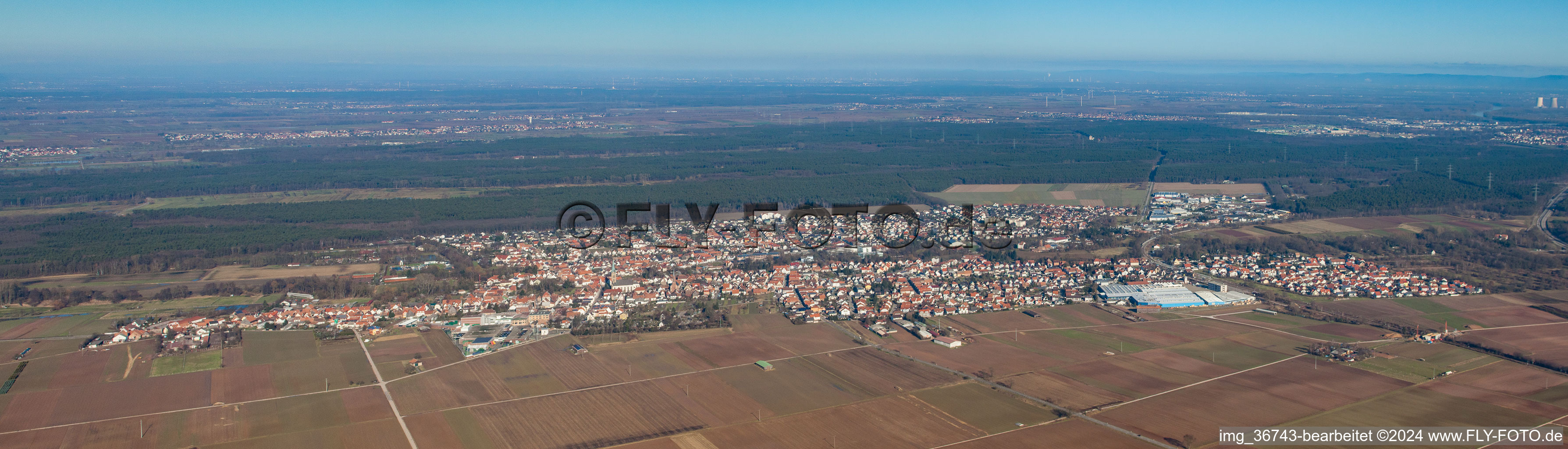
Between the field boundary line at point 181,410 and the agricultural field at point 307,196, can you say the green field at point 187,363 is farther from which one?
the agricultural field at point 307,196

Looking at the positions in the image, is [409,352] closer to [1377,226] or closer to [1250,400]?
[1250,400]

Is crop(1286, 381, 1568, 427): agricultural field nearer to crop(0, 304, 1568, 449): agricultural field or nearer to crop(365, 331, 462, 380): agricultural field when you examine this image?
crop(0, 304, 1568, 449): agricultural field

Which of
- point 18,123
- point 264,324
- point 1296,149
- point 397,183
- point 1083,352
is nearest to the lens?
point 1083,352

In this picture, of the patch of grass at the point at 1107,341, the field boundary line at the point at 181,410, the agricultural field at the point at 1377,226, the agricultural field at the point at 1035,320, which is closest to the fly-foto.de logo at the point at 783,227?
the agricultural field at the point at 1035,320

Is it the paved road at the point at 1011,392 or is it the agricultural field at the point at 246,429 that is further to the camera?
A: the paved road at the point at 1011,392

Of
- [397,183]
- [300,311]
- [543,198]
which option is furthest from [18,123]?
[300,311]

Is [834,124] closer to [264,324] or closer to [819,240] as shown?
[819,240]

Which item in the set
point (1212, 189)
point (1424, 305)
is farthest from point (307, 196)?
point (1424, 305)
